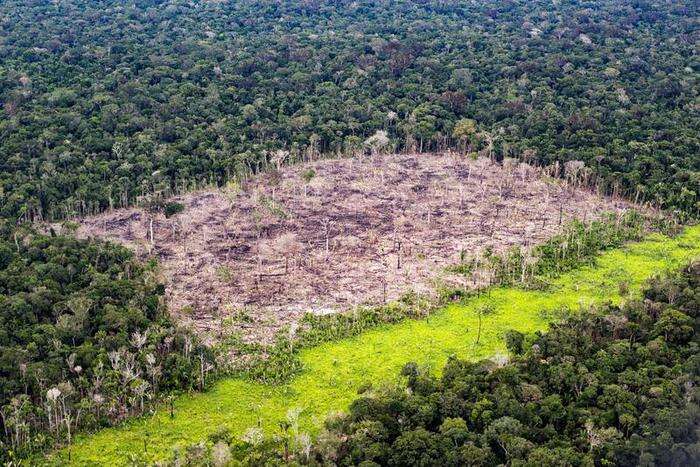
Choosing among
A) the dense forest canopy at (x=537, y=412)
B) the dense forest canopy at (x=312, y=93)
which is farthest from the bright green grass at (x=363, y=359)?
the dense forest canopy at (x=312, y=93)

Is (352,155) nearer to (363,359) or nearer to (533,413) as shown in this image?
(363,359)

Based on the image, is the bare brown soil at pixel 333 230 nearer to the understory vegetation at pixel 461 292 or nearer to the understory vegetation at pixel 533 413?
the understory vegetation at pixel 461 292

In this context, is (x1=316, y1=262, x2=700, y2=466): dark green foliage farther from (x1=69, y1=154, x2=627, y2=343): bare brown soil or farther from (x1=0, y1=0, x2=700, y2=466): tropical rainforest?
(x1=69, y1=154, x2=627, y2=343): bare brown soil

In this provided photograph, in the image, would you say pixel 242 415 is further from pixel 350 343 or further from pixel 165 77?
pixel 165 77

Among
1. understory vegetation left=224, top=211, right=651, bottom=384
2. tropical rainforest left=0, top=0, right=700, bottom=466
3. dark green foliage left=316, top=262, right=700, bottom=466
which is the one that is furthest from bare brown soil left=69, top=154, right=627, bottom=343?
dark green foliage left=316, top=262, right=700, bottom=466

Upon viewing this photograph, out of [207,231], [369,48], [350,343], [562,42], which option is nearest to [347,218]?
[207,231]

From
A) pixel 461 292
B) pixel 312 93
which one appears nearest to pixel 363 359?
pixel 461 292
